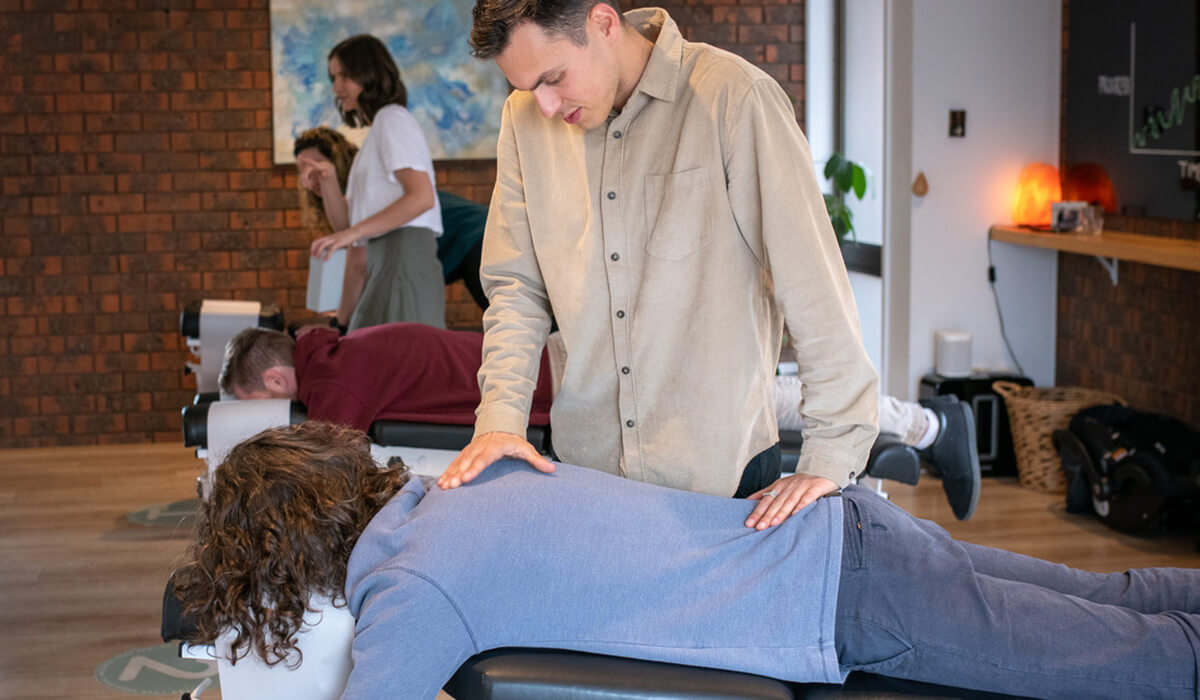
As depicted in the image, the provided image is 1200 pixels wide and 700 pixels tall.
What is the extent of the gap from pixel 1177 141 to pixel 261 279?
3890mm

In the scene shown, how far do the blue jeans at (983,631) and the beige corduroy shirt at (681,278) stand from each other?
0.14 metres

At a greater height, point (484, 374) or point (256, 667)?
point (484, 374)

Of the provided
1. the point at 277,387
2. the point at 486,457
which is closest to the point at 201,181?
the point at 277,387

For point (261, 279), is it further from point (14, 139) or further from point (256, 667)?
point (256, 667)

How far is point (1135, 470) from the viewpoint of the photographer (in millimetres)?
3547

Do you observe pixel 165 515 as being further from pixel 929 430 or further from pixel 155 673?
pixel 929 430

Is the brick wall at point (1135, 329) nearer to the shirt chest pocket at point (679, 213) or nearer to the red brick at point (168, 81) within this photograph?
the shirt chest pocket at point (679, 213)

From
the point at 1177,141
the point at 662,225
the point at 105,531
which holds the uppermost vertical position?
the point at 1177,141

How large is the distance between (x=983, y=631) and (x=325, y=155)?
3056 millimetres

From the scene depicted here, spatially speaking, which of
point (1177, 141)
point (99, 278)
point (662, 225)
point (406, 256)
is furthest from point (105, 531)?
point (1177, 141)

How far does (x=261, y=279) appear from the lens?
5434 millimetres

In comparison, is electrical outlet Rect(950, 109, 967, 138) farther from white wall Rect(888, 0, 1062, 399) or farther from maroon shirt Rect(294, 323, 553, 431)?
maroon shirt Rect(294, 323, 553, 431)

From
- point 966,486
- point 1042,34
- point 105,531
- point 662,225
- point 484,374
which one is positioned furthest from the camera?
point 1042,34

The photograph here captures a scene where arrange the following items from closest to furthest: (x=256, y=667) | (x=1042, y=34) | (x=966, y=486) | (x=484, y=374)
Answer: (x=256, y=667), (x=484, y=374), (x=966, y=486), (x=1042, y=34)
